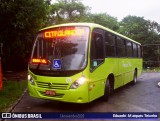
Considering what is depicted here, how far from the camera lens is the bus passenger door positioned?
924cm

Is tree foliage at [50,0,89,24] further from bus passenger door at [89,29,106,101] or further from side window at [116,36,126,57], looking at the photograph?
bus passenger door at [89,29,106,101]

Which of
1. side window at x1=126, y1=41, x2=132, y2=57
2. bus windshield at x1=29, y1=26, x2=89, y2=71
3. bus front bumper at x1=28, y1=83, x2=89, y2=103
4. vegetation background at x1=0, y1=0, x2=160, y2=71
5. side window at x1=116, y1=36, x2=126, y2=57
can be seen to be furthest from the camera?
vegetation background at x1=0, y1=0, x2=160, y2=71

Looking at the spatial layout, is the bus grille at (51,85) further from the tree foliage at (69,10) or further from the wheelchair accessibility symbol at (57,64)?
the tree foliage at (69,10)

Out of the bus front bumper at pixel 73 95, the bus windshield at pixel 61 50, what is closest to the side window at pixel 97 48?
the bus windshield at pixel 61 50

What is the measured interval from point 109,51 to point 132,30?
47081 mm

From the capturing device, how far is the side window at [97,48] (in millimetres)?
9437

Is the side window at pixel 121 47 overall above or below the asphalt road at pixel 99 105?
above

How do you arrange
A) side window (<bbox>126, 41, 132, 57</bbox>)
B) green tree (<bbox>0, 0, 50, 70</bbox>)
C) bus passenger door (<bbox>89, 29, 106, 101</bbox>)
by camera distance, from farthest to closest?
green tree (<bbox>0, 0, 50, 70</bbox>) < side window (<bbox>126, 41, 132, 57</bbox>) < bus passenger door (<bbox>89, 29, 106, 101</bbox>)

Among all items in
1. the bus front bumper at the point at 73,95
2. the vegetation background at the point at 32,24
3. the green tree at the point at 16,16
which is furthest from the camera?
the vegetation background at the point at 32,24

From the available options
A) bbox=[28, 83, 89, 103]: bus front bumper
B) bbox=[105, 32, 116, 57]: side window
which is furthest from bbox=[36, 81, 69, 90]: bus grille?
bbox=[105, 32, 116, 57]: side window

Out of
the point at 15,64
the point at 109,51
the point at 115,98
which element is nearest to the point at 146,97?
the point at 115,98

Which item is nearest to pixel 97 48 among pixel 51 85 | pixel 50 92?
pixel 51 85

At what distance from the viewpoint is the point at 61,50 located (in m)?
9.25

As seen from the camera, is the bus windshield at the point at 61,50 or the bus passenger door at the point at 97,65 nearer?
the bus windshield at the point at 61,50
